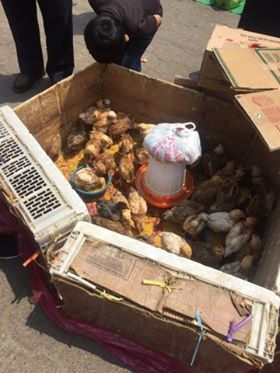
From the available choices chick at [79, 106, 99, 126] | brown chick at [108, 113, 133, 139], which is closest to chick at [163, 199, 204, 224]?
brown chick at [108, 113, 133, 139]

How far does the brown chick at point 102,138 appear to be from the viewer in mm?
3357

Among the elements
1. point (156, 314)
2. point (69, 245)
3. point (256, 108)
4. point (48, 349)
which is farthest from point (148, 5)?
point (48, 349)

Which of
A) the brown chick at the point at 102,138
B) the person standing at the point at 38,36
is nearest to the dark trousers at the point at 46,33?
the person standing at the point at 38,36

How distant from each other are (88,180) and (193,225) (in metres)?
0.99

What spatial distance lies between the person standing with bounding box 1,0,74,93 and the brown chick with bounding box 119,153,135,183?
1.61m

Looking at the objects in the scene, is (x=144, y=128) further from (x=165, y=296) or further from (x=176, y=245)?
(x=165, y=296)

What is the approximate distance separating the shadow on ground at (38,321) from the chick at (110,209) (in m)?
0.75

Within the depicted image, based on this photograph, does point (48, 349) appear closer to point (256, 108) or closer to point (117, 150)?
point (117, 150)

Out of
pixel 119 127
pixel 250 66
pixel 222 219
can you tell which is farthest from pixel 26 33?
pixel 222 219

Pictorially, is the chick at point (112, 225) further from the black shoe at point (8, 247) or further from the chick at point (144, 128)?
the chick at point (144, 128)

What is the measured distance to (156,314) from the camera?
184 centimetres

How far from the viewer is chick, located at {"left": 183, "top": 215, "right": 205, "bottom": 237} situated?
2.83 m

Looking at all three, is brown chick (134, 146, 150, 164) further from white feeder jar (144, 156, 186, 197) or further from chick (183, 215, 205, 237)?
chick (183, 215, 205, 237)

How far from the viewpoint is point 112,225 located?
2699 mm
